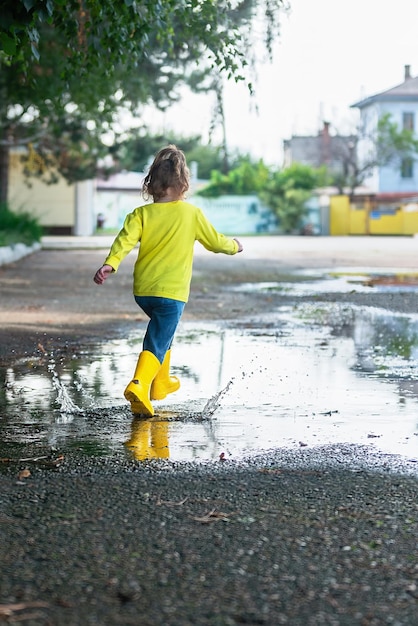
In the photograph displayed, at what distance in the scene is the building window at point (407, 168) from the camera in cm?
8181

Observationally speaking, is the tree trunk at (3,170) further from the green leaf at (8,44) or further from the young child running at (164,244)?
the young child running at (164,244)

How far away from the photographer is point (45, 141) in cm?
4031

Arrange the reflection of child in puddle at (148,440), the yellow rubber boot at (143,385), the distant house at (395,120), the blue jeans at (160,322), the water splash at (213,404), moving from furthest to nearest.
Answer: the distant house at (395,120) → the blue jeans at (160,322) → the water splash at (213,404) → the yellow rubber boot at (143,385) → the reflection of child in puddle at (148,440)

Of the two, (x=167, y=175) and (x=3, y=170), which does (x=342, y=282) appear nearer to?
(x=167, y=175)

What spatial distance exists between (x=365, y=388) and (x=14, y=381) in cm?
250

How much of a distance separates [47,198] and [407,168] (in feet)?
115

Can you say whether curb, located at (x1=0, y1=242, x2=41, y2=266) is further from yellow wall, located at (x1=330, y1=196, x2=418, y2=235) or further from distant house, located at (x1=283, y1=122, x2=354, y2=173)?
distant house, located at (x1=283, y1=122, x2=354, y2=173)

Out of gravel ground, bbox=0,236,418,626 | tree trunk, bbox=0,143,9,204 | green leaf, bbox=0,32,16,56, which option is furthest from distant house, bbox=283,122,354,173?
gravel ground, bbox=0,236,418,626

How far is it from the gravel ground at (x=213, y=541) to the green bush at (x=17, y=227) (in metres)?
25.1

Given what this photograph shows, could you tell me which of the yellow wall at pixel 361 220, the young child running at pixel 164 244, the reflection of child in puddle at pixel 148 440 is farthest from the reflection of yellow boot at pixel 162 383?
the yellow wall at pixel 361 220

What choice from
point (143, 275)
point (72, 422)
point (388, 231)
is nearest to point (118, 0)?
point (143, 275)

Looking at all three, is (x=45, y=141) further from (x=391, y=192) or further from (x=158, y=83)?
(x=391, y=192)

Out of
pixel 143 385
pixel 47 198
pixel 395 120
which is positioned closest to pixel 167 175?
pixel 143 385

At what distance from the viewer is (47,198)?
2210 inches
